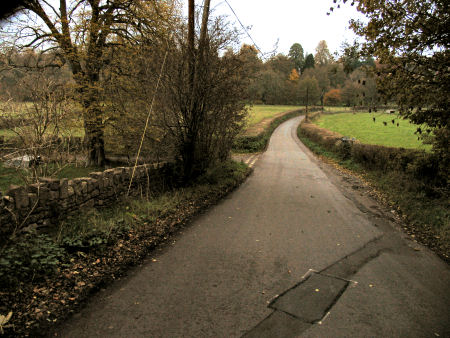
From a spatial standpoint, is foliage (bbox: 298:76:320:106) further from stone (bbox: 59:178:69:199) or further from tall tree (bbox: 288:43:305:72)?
stone (bbox: 59:178:69:199)

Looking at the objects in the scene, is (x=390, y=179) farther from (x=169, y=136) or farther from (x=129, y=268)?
(x=129, y=268)

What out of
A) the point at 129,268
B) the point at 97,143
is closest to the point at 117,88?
the point at 97,143

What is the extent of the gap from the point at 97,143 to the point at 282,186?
10.1 m

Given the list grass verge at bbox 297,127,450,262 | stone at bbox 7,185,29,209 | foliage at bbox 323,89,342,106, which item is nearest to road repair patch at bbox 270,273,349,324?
grass verge at bbox 297,127,450,262

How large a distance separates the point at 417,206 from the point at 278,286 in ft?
20.6

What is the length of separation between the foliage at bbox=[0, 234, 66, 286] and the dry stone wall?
0.35 m

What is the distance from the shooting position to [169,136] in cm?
952

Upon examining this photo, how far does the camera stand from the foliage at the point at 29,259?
4027mm

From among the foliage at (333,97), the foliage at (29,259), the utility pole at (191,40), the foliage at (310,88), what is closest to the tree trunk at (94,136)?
the utility pole at (191,40)

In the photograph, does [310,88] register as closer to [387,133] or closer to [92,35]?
[387,133]

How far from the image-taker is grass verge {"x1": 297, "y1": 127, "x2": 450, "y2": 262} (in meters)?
6.65

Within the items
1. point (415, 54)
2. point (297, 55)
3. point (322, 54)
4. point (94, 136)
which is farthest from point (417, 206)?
point (322, 54)

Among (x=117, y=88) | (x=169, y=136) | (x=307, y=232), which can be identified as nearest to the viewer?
(x=307, y=232)

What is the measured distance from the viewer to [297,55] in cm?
11112
